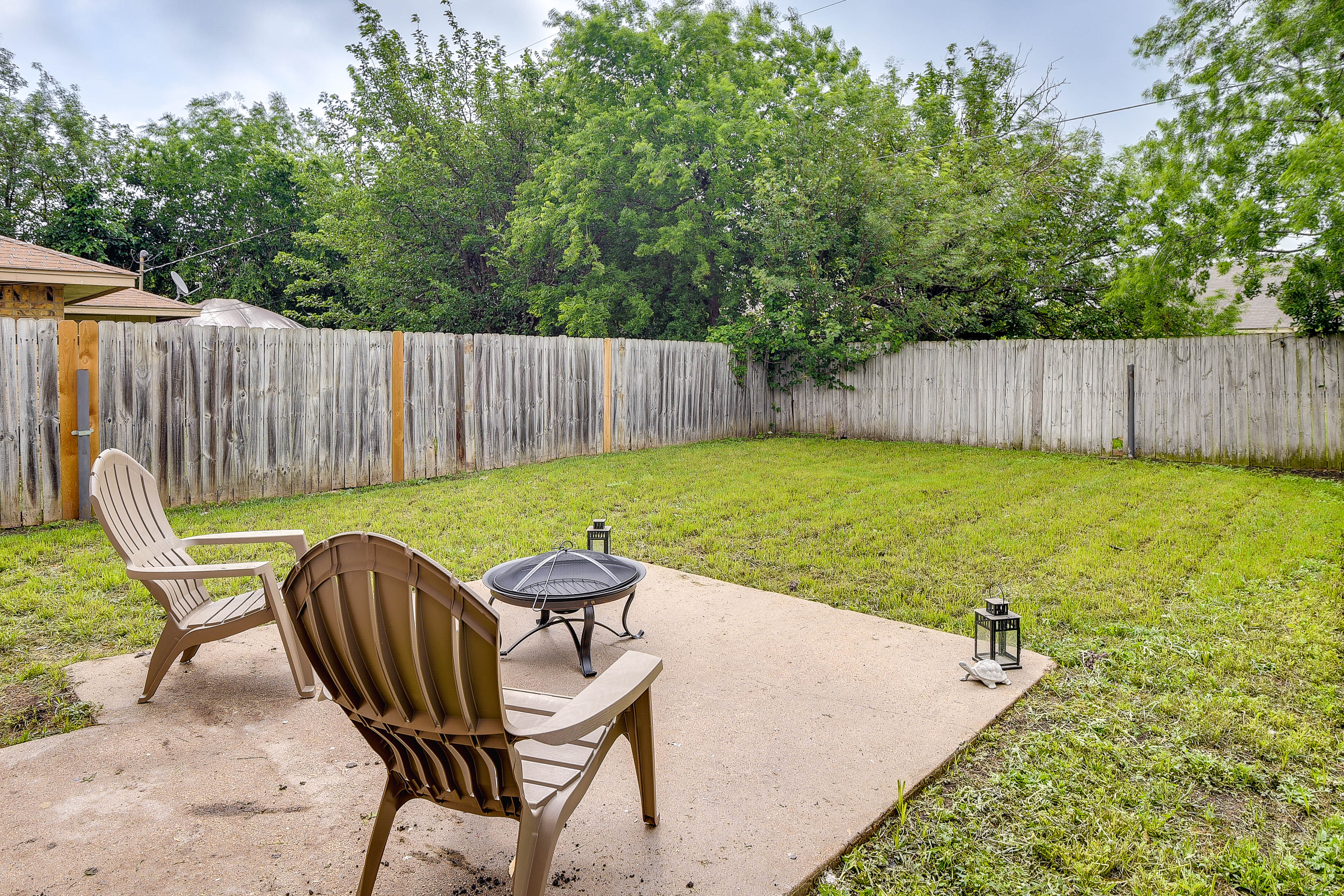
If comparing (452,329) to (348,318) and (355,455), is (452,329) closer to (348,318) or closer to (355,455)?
(348,318)

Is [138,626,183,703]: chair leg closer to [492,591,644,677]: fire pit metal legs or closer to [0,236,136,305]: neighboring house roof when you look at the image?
[492,591,644,677]: fire pit metal legs

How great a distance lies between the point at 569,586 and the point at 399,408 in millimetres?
5886

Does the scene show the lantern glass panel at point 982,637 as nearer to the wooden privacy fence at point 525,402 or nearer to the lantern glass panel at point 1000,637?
the lantern glass panel at point 1000,637

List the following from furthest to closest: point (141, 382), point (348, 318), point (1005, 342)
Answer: point (348, 318) < point (1005, 342) < point (141, 382)

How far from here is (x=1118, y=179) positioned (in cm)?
1414

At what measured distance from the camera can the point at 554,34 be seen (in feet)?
54.3

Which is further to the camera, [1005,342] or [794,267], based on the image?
[794,267]

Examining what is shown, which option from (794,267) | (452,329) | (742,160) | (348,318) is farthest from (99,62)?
(794,267)

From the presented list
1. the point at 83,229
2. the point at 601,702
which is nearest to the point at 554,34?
the point at 83,229

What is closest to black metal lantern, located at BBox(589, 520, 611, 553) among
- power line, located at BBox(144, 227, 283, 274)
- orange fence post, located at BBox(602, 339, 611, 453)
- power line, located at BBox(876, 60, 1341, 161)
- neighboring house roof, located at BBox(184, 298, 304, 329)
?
orange fence post, located at BBox(602, 339, 611, 453)

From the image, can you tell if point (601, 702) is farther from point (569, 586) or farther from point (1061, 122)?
point (1061, 122)

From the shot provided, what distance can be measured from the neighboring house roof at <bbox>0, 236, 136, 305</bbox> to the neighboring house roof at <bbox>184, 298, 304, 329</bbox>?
11.7 ft

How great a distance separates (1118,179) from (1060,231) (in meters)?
1.38

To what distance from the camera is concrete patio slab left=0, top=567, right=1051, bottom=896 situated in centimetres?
204
